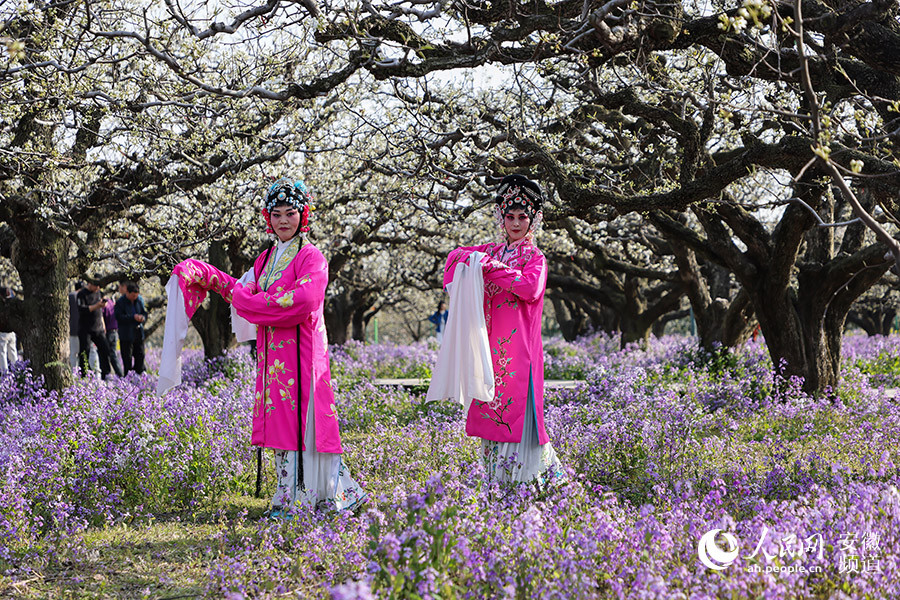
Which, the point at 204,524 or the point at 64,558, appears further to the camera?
the point at 204,524

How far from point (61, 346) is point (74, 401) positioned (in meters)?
3.23

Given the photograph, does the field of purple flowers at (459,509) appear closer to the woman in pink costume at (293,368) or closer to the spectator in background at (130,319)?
the woman in pink costume at (293,368)

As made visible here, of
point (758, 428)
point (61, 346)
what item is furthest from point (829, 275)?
point (61, 346)

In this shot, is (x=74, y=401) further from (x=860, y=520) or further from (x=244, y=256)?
(x=244, y=256)

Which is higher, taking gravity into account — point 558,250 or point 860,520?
point 558,250

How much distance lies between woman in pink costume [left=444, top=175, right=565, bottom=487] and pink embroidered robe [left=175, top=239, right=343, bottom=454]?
90cm

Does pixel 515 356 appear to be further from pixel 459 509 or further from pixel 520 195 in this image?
pixel 459 509

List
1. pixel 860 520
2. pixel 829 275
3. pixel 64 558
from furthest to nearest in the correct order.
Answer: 1. pixel 829 275
2. pixel 64 558
3. pixel 860 520

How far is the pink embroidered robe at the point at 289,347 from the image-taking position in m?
5.18

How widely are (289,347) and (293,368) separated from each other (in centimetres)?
14

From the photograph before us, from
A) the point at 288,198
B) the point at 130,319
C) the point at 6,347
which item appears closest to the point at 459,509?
the point at 288,198

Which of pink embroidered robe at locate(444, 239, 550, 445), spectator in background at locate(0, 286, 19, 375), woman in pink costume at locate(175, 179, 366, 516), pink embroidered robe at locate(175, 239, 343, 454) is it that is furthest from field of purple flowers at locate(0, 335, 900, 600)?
spectator in background at locate(0, 286, 19, 375)

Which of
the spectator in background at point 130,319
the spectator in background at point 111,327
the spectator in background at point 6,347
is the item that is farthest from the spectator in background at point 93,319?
the spectator in background at point 6,347

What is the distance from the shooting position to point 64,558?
4.43 meters
